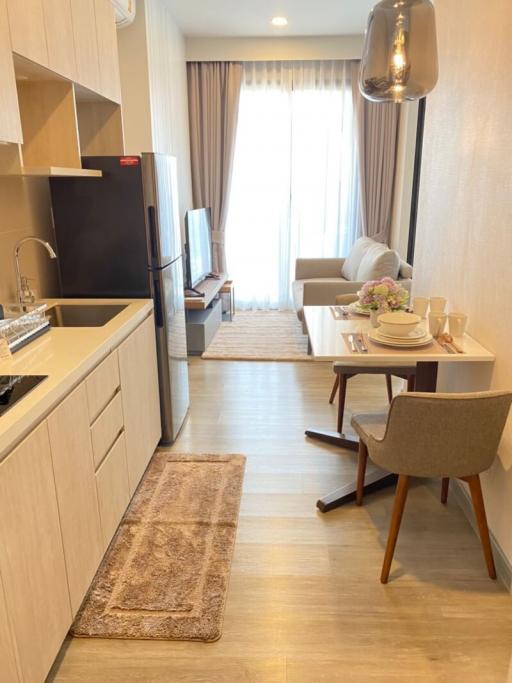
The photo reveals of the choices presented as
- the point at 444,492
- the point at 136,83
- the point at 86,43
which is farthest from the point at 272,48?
the point at 444,492

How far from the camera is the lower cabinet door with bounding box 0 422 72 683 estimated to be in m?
1.29

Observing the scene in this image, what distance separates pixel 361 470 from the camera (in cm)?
240

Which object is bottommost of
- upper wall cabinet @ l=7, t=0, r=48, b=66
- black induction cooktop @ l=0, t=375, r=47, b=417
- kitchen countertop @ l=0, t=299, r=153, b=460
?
kitchen countertop @ l=0, t=299, r=153, b=460

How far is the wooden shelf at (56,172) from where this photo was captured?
197 centimetres

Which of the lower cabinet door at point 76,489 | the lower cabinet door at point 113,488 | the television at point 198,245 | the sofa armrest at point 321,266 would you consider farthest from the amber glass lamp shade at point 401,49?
the sofa armrest at point 321,266

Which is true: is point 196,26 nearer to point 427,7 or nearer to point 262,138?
point 262,138

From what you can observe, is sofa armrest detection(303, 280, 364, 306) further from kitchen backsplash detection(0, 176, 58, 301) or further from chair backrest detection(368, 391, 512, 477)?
chair backrest detection(368, 391, 512, 477)

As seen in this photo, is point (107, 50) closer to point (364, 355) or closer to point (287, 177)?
point (364, 355)

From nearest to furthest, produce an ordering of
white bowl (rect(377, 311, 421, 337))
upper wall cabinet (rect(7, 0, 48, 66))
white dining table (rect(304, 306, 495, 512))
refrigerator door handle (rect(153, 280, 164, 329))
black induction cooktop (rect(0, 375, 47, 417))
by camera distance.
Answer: black induction cooktop (rect(0, 375, 47, 417)) → upper wall cabinet (rect(7, 0, 48, 66)) → white dining table (rect(304, 306, 495, 512)) → white bowl (rect(377, 311, 421, 337)) → refrigerator door handle (rect(153, 280, 164, 329))

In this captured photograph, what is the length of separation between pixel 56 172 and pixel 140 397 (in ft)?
3.54

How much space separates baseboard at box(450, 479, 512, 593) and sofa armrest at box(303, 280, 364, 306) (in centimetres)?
231

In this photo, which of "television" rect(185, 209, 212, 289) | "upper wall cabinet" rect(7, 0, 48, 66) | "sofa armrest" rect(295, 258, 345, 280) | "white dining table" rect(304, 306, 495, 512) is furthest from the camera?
"sofa armrest" rect(295, 258, 345, 280)

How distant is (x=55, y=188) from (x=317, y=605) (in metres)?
2.32

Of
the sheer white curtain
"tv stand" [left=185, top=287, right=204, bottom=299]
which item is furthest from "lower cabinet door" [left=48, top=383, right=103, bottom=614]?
the sheer white curtain
